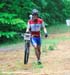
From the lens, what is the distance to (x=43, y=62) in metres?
12.9

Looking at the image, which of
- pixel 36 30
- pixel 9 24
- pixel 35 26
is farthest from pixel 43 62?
pixel 9 24

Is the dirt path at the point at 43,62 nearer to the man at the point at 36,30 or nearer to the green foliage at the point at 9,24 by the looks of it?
the man at the point at 36,30

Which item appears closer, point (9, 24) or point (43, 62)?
point (43, 62)

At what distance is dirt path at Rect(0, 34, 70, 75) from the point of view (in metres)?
10.8

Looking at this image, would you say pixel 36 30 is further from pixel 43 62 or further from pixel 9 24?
pixel 9 24

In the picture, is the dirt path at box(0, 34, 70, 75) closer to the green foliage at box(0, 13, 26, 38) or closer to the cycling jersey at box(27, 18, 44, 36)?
the cycling jersey at box(27, 18, 44, 36)

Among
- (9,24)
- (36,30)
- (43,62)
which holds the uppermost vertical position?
(36,30)

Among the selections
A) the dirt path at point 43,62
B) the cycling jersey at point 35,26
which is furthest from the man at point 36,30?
the dirt path at point 43,62

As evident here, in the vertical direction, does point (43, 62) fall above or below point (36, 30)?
below

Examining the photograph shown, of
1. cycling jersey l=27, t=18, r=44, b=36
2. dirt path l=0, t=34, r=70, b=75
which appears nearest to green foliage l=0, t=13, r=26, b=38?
dirt path l=0, t=34, r=70, b=75

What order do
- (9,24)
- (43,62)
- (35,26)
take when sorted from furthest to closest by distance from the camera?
(9,24) < (43,62) < (35,26)

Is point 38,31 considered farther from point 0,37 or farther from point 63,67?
point 0,37

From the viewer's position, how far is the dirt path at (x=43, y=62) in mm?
10758

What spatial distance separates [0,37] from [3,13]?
1355 mm
